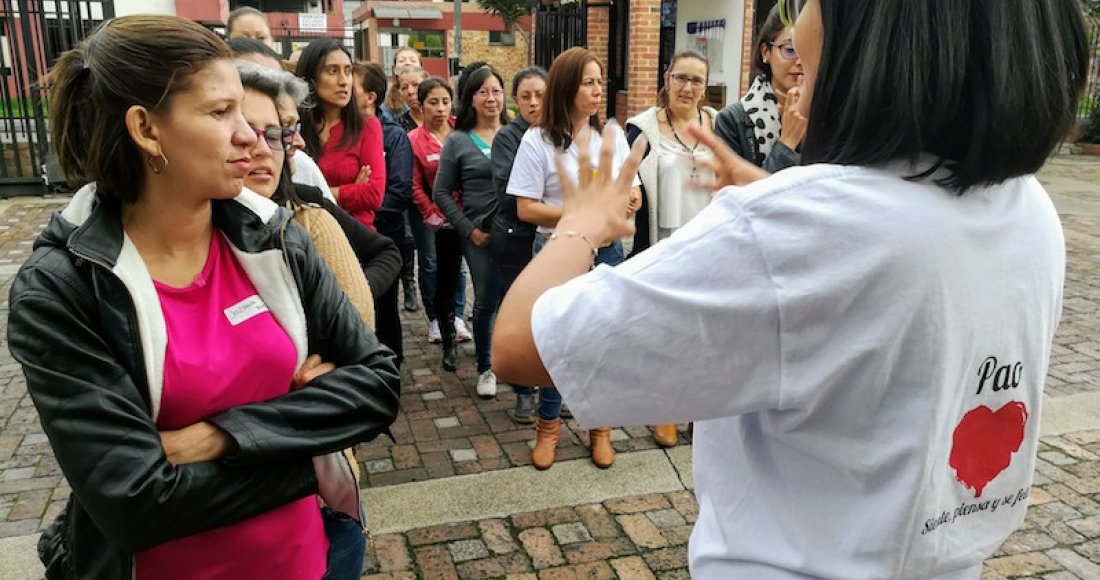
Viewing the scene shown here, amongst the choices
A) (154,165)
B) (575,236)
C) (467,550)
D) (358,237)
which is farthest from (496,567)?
(575,236)

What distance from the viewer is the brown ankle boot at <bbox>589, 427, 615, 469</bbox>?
414 cm

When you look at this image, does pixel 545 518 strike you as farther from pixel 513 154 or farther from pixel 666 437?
pixel 513 154

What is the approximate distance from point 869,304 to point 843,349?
6 centimetres

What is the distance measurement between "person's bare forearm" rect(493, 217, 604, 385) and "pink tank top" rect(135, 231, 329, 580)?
0.81m

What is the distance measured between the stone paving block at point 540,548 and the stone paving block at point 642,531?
0.33 meters

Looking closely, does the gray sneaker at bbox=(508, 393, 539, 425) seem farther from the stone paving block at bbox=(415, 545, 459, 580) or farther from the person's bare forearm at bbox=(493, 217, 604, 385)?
the person's bare forearm at bbox=(493, 217, 604, 385)

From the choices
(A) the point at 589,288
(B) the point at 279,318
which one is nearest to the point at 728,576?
(A) the point at 589,288

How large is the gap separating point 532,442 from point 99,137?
3.15 m

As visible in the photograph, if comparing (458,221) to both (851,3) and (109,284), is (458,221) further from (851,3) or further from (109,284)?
(851,3)

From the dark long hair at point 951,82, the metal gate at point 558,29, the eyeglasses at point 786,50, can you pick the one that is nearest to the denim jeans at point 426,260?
the eyeglasses at point 786,50

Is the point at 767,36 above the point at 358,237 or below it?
above

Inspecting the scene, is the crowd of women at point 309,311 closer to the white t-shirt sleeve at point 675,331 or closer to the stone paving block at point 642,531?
the white t-shirt sleeve at point 675,331

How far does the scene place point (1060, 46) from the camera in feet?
3.28

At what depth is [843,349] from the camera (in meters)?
0.99
